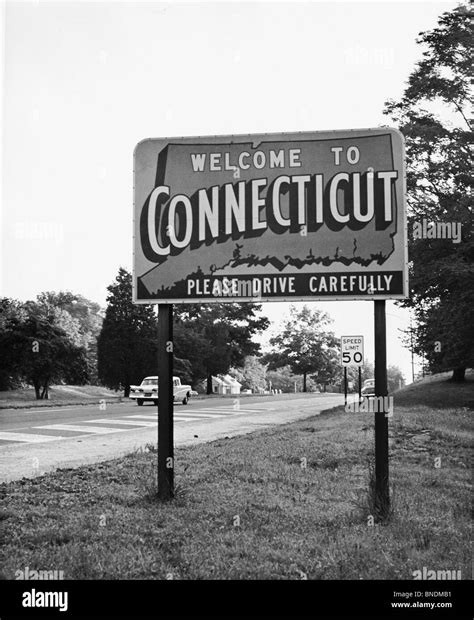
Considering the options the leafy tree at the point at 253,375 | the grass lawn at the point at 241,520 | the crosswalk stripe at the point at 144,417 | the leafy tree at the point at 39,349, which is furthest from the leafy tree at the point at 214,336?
the grass lawn at the point at 241,520

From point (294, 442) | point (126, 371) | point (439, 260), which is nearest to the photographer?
point (294, 442)

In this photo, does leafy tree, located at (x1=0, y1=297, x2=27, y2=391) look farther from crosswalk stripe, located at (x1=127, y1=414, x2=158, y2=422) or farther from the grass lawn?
the grass lawn

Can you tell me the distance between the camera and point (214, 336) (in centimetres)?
4650

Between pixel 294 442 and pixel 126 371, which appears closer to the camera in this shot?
pixel 294 442

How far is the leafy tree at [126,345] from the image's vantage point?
38062 mm

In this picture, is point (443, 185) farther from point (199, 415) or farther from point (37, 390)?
point (37, 390)

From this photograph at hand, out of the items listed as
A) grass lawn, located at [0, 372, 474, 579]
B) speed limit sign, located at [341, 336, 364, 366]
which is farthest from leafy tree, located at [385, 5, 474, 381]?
grass lawn, located at [0, 372, 474, 579]

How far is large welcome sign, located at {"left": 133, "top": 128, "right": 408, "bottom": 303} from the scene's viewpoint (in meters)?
6.60

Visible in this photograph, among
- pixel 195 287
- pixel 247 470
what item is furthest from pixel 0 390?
pixel 195 287

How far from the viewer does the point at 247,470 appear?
9.12 meters

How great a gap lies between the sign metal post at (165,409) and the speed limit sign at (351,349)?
1185 centimetres

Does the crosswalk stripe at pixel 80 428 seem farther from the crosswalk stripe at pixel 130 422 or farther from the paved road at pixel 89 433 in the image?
the crosswalk stripe at pixel 130 422
